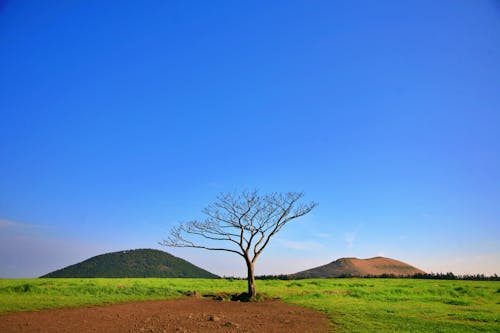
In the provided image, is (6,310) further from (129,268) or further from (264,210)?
(129,268)

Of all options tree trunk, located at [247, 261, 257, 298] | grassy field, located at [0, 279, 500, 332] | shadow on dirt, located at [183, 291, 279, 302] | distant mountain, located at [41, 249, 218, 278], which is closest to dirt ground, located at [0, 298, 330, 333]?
grassy field, located at [0, 279, 500, 332]

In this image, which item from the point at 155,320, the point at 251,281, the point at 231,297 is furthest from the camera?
the point at 251,281

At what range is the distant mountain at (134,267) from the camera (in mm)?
82125

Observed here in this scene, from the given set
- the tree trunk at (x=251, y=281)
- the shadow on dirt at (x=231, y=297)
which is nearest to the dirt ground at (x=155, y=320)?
the shadow on dirt at (x=231, y=297)

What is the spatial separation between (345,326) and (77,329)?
Result: 11325 mm

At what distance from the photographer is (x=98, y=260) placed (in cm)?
8969

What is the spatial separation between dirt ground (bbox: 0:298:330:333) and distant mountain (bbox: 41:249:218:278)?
67340 millimetres

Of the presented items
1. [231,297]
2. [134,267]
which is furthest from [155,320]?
[134,267]

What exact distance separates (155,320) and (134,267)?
3080 inches

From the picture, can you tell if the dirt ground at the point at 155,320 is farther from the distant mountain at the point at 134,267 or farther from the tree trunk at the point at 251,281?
the distant mountain at the point at 134,267

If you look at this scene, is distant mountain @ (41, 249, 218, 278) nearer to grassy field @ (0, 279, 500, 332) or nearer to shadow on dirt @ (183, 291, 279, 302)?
shadow on dirt @ (183, 291, 279, 302)

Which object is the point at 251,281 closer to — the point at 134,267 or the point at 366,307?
the point at 366,307

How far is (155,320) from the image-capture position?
51.0 feet

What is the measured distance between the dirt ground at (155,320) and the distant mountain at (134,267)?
6734 cm
